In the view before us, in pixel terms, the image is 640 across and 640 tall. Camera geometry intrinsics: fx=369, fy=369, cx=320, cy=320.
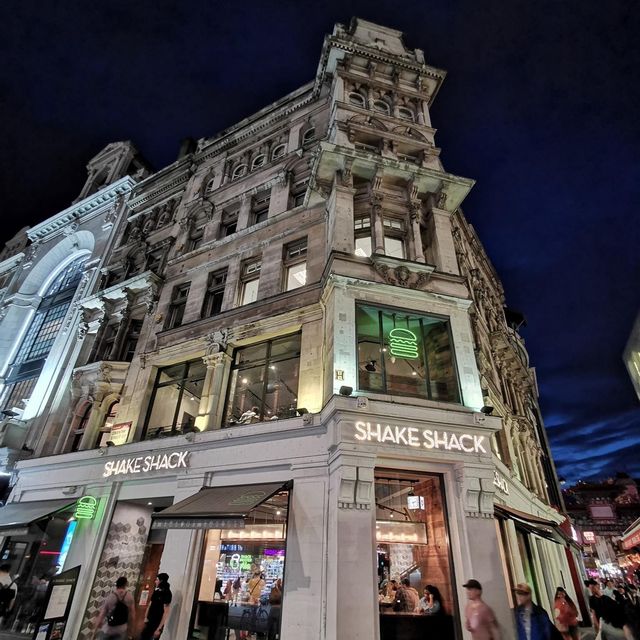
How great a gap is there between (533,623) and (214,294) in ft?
52.9

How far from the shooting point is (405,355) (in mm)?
11766

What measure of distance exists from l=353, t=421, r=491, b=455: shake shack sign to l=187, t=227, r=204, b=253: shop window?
1567 cm

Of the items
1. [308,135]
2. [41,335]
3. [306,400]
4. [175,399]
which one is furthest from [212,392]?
[41,335]

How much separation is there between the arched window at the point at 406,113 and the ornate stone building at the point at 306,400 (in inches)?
12.4

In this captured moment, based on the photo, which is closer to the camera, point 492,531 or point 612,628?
point 612,628

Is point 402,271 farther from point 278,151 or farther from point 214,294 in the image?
point 278,151

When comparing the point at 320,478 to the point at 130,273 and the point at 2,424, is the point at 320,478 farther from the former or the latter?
the point at 2,424

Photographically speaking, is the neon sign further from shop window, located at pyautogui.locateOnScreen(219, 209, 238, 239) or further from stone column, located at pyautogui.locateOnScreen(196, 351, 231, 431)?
shop window, located at pyautogui.locateOnScreen(219, 209, 238, 239)

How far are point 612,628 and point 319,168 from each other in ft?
52.7

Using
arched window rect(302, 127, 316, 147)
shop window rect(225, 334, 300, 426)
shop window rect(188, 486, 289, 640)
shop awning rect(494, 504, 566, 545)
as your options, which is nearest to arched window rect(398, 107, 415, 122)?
arched window rect(302, 127, 316, 147)

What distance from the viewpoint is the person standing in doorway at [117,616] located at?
314 inches

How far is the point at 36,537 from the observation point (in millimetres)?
15375

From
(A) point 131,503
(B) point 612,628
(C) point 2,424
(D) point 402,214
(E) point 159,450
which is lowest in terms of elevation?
(B) point 612,628

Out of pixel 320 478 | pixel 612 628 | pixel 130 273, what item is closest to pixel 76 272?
pixel 130 273
